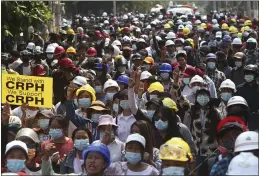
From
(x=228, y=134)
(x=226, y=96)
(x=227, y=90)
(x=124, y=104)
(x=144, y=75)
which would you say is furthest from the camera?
(x=144, y=75)

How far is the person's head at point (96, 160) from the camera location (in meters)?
7.70

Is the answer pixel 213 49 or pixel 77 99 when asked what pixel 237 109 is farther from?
pixel 213 49

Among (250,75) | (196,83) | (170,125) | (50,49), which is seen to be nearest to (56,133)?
(170,125)

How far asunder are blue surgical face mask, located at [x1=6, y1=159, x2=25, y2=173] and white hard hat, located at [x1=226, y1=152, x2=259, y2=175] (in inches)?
77.7

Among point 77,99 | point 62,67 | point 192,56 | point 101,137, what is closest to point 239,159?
point 101,137

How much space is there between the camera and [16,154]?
7789 millimetres

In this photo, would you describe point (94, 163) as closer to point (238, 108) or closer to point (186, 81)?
point (238, 108)

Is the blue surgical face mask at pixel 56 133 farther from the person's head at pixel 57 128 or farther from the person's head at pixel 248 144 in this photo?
the person's head at pixel 248 144

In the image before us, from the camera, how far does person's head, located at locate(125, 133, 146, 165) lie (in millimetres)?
7949

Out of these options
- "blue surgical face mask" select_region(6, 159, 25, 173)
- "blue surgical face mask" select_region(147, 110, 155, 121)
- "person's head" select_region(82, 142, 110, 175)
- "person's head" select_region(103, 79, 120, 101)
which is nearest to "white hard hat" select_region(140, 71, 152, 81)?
"person's head" select_region(103, 79, 120, 101)

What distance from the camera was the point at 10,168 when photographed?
25.3ft

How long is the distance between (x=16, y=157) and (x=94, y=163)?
0.69 metres

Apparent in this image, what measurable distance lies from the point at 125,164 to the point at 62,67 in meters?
5.99

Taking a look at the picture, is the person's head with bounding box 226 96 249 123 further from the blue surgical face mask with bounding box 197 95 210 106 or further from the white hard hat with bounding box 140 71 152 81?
the white hard hat with bounding box 140 71 152 81
